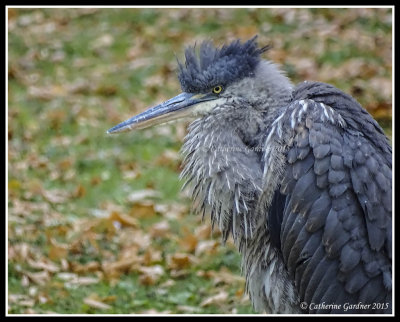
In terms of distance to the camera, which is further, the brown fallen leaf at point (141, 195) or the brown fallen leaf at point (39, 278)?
the brown fallen leaf at point (141, 195)

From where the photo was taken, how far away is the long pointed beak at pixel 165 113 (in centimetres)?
522

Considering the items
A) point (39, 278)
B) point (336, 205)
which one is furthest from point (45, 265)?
point (336, 205)

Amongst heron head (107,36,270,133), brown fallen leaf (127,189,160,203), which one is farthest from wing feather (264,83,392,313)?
brown fallen leaf (127,189,160,203)

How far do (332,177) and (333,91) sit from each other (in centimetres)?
66

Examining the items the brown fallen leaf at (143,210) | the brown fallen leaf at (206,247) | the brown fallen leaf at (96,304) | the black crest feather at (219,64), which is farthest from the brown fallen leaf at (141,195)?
the black crest feather at (219,64)

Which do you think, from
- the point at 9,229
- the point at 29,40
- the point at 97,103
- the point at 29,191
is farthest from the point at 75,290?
the point at 29,40

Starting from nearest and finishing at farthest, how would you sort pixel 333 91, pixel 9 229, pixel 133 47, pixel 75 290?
pixel 333 91 < pixel 75 290 < pixel 9 229 < pixel 133 47

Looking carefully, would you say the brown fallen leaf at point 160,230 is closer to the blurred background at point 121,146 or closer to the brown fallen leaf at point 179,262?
the blurred background at point 121,146

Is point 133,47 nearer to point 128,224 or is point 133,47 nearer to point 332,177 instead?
point 128,224

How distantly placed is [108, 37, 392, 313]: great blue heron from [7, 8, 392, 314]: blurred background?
103 centimetres

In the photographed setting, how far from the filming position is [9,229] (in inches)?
290

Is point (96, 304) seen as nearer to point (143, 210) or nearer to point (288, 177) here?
point (143, 210)

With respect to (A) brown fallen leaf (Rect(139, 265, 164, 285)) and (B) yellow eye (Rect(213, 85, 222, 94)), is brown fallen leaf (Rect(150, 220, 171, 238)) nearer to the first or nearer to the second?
(A) brown fallen leaf (Rect(139, 265, 164, 285))

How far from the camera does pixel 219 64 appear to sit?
16.8ft
